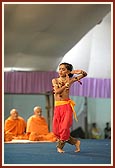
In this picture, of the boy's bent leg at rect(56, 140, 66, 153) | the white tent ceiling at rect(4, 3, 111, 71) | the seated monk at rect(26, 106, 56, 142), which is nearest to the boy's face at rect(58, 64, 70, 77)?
the boy's bent leg at rect(56, 140, 66, 153)

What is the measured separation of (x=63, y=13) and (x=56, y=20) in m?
0.30

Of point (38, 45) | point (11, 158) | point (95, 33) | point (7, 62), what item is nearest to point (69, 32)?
point (38, 45)

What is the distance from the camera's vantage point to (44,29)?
211 inches

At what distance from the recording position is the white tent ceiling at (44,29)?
4.30m

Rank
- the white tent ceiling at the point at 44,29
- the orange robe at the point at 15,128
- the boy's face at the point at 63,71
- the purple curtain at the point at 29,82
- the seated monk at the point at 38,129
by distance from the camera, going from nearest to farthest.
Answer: the boy's face at the point at 63,71 → the white tent ceiling at the point at 44,29 → the seated monk at the point at 38,129 → the orange robe at the point at 15,128 → the purple curtain at the point at 29,82

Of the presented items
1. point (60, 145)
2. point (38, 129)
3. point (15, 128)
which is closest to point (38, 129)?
point (38, 129)

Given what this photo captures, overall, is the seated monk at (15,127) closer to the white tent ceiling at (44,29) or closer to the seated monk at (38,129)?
the seated monk at (38,129)

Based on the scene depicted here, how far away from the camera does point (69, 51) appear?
702cm

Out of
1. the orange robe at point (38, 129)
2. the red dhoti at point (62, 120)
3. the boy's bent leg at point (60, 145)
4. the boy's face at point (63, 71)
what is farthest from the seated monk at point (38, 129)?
the boy's face at point (63, 71)

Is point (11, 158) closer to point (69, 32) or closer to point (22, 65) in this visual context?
point (69, 32)

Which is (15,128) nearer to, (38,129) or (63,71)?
(38,129)

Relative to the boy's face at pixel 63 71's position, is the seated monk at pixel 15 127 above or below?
below

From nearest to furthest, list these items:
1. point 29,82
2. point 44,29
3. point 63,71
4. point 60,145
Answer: point 63,71 → point 60,145 → point 44,29 → point 29,82

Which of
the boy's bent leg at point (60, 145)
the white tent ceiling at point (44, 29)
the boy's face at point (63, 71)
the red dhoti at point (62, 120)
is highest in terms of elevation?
the white tent ceiling at point (44, 29)
